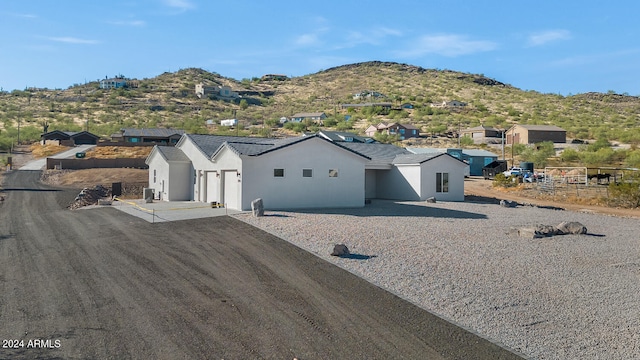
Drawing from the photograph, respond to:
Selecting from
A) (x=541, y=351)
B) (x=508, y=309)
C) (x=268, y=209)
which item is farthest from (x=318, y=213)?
(x=541, y=351)

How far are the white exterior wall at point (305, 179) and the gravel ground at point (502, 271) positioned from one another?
62.5 inches

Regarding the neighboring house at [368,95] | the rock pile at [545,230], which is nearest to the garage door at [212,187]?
the rock pile at [545,230]

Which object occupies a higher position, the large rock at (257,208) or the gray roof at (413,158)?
the gray roof at (413,158)

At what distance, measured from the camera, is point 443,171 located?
3148cm

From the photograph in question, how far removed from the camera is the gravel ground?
927 centimetres

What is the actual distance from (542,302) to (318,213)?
41.3ft

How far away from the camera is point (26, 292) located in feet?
33.9

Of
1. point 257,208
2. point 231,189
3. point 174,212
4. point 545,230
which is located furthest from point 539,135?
point 174,212

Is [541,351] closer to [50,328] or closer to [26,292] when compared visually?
[50,328]

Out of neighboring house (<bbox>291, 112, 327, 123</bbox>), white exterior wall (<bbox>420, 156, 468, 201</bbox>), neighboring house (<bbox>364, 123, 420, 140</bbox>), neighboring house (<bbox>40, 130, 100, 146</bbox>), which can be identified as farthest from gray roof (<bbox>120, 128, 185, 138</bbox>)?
white exterior wall (<bbox>420, 156, 468, 201</bbox>)

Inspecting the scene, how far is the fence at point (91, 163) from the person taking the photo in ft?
168

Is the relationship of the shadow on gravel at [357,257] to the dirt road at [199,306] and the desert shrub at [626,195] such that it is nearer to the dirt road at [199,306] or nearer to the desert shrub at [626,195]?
the dirt road at [199,306]

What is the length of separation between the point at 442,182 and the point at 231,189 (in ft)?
48.9

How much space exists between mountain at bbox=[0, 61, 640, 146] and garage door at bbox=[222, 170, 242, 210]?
202ft
